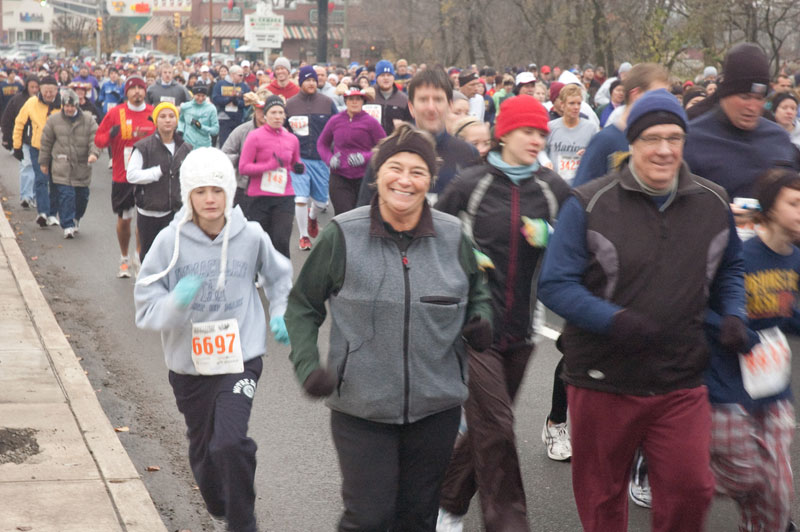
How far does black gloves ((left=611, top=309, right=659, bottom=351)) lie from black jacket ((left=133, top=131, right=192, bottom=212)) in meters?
6.69

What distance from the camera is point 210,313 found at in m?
5.11

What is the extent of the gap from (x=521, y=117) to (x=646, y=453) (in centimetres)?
159

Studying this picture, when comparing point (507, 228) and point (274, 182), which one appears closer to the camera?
point (507, 228)

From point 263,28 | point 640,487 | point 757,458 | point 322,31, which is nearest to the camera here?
point 757,458

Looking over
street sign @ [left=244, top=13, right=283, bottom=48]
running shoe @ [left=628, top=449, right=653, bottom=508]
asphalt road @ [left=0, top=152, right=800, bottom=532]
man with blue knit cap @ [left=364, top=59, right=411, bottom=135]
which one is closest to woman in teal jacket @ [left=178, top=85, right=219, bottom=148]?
man with blue knit cap @ [left=364, top=59, right=411, bottom=135]

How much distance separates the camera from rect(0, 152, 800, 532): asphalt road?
219 inches

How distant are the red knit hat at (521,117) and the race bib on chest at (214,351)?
1510 mm

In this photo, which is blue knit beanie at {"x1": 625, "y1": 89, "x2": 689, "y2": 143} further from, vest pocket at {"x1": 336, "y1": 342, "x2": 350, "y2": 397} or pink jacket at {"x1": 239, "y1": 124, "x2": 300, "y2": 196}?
pink jacket at {"x1": 239, "y1": 124, "x2": 300, "y2": 196}

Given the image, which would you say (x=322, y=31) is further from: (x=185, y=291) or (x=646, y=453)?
(x=646, y=453)

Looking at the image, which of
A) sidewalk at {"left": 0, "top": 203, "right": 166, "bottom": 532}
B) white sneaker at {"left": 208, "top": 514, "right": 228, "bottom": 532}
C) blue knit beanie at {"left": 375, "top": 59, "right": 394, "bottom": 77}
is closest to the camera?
sidewalk at {"left": 0, "top": 203, "right": 166, "bottom": 532}

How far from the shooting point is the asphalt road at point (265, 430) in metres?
5.57

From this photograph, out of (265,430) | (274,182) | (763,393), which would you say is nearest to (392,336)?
(763,393)

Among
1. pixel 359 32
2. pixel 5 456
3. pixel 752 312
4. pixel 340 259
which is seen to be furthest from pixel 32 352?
pixel 359 32

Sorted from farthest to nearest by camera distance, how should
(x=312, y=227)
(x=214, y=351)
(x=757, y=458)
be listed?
(x=312, y=227)
(x=214, y=351)
(x=757, y=458)
